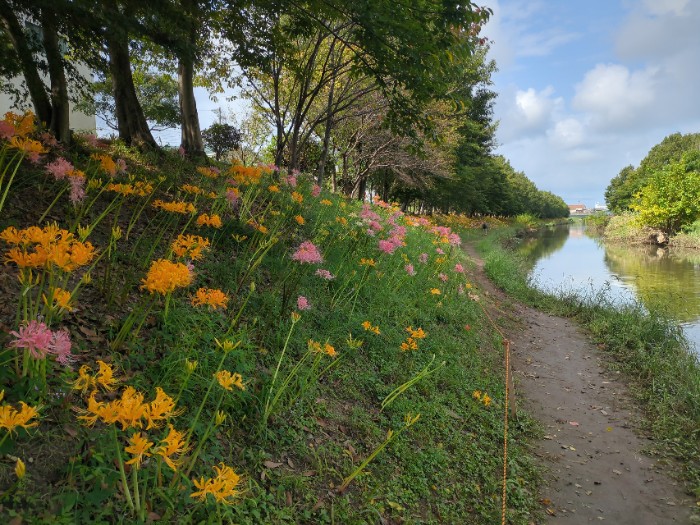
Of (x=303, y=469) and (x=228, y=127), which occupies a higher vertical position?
(x=228, y=127)

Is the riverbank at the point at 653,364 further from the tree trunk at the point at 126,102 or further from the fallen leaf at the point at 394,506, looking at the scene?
the tree trunk at the point at 126,102

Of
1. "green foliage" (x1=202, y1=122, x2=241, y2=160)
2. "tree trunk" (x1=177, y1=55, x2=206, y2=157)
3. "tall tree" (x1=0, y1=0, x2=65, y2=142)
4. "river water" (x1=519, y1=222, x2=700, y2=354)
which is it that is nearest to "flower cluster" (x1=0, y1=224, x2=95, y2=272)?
"tall tree" (x1=0, y1=0, x2=65, y2=142)

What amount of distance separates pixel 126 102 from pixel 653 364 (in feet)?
30.6

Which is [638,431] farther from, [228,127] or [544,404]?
[228,127]

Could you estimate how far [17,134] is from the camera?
8.16 feet

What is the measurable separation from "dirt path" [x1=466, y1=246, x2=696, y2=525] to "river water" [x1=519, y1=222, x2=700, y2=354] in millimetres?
2474

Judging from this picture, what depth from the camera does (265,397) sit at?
271 cm

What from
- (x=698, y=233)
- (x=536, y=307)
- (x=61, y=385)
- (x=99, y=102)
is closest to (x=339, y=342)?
(x=61, y=385)

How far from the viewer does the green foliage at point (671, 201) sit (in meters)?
29.4

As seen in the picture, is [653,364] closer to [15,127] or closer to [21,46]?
[15,127]

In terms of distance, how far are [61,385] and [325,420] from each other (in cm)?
172

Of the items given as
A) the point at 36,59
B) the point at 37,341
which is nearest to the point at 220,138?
the point at 36,59

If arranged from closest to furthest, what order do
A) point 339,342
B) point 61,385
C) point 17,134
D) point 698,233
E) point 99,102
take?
1. point 61,385
2. point 17,134
3. point 339,342
4. point 99,102
5. point 698,233

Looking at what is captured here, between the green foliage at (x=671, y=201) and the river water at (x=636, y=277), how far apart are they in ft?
12.0
